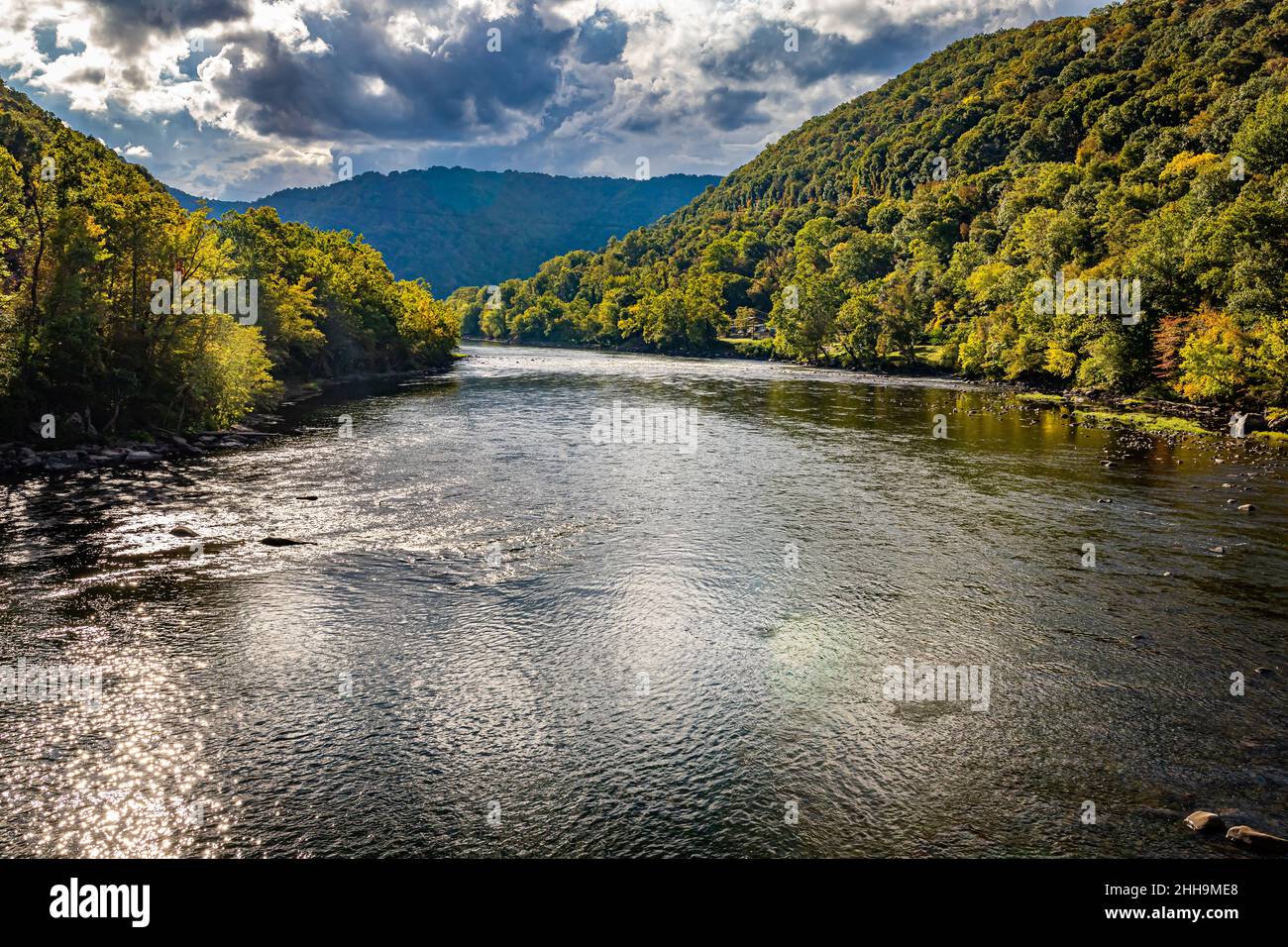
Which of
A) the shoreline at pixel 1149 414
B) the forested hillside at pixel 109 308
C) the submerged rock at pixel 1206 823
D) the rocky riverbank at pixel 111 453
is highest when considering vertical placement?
the forested hillside at pixel 109 308

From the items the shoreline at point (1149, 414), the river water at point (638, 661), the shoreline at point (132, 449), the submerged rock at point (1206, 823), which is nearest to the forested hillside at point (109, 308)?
the shoreline at point (132, 449)

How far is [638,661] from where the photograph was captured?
19.6 meters

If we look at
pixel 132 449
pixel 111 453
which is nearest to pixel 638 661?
pixel 111 453

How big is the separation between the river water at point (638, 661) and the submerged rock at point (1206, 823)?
282 millimetres

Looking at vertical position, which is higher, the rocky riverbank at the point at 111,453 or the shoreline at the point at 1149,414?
the shoreline at the point at 1149,414

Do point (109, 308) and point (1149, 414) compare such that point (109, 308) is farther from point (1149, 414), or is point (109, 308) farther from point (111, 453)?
point (1149, 414)

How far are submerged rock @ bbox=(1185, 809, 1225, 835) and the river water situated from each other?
0.28m

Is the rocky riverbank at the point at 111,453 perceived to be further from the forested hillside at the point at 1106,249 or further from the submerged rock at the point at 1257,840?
the forested hillside at the point at 1106,249

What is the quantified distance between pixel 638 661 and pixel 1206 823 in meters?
12.0

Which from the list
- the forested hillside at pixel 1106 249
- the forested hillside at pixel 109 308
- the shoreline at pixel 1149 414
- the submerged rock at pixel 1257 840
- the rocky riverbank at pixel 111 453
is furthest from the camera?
the forested hillside at pixel 1106 249

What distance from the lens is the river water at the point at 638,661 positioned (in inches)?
522

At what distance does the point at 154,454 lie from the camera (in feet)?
141
